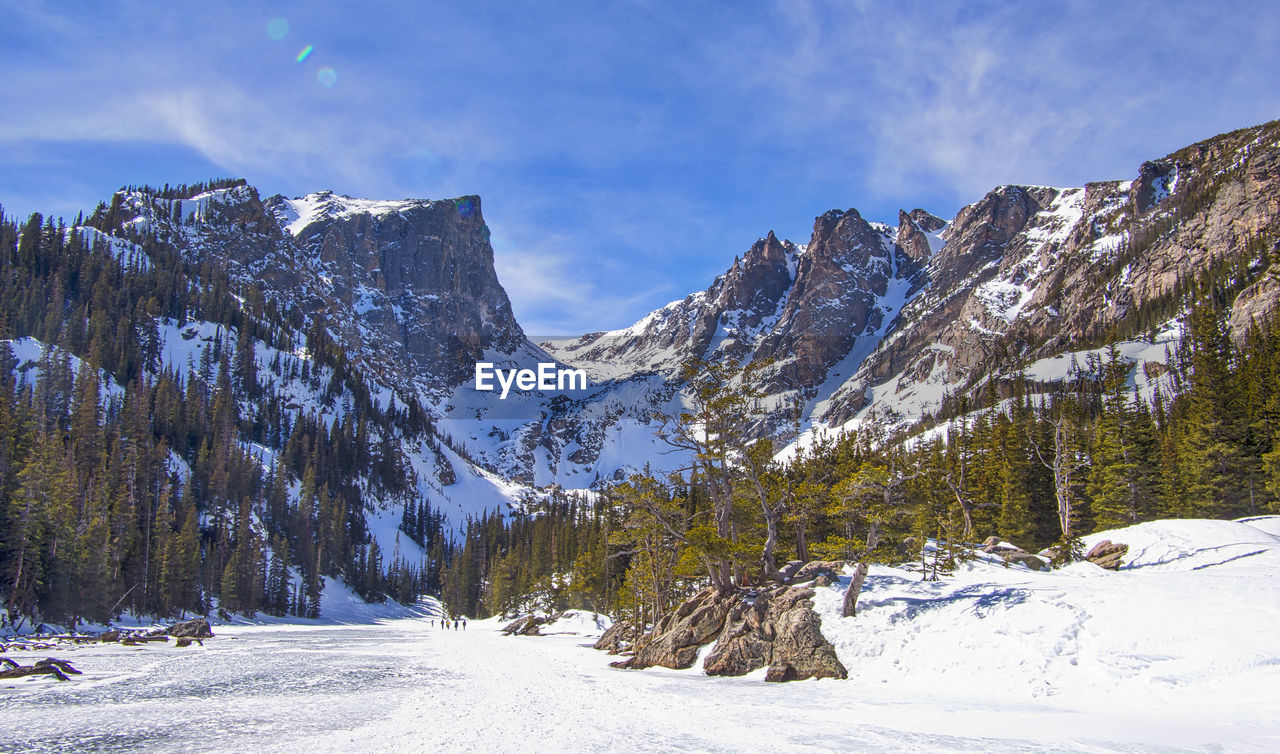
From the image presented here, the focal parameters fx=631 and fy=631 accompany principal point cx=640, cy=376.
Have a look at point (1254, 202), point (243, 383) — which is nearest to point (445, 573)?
point (243, 383)

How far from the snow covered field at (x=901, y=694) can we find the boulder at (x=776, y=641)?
25.1 inches

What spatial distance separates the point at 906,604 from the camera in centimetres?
2141

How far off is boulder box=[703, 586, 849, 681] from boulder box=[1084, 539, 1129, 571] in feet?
47.9

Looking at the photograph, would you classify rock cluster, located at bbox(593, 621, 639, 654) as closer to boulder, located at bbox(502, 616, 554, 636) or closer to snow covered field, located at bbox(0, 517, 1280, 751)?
snow covered field, located at bbox(0, 517, 1280, 751)

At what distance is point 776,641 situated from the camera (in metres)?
22.8

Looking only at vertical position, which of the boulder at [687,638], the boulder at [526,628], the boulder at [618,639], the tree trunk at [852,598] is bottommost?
the boulder at [526,628]

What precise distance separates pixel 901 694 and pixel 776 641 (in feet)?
21.2

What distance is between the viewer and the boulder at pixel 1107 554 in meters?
27.5

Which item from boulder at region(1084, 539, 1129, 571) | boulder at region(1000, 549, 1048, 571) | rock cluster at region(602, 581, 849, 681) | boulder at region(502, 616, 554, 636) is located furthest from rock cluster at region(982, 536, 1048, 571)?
boulder at region(502, 616, 554, 636)

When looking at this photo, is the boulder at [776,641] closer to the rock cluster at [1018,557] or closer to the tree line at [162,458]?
the rock cluster at [1018,557]

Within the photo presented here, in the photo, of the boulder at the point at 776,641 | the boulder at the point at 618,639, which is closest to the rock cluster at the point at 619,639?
the boulder at the point at 618,639

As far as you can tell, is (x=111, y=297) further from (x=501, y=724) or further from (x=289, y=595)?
(x=501, y=724)

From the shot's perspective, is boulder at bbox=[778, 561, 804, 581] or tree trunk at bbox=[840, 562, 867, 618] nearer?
tree trunk at bbox=[840, 562, 867, 618]

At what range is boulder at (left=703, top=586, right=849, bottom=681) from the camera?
2070cm
